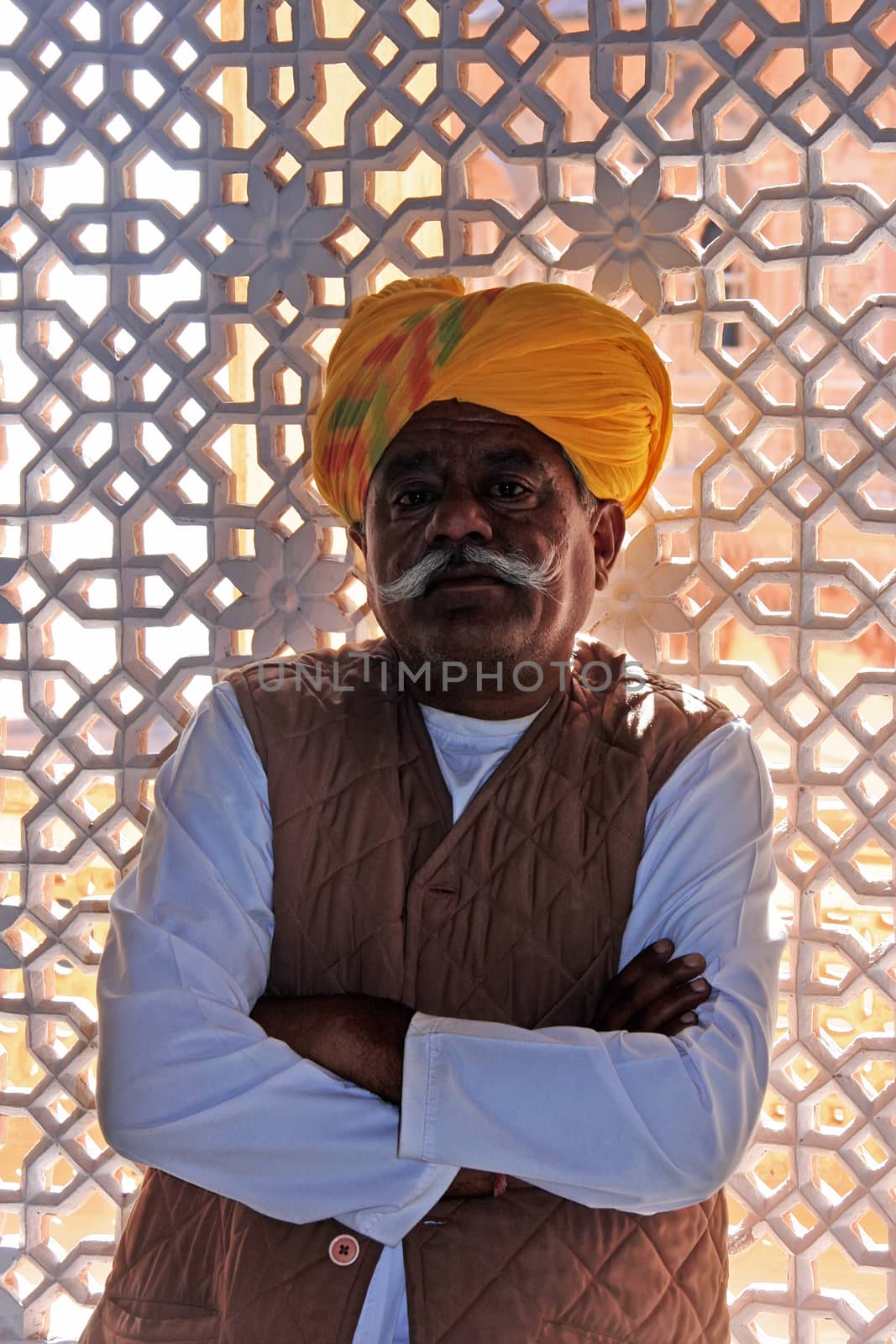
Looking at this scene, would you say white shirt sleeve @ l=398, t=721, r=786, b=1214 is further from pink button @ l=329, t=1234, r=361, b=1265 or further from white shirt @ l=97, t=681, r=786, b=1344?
pink button @ l=329, t=1234, r=361, b=1265

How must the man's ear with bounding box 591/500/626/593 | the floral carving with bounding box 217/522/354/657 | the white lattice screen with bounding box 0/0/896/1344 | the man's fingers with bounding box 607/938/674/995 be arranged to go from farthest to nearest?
the floral carving with bounding box 217/522/354/657, the white lattice screen with bounding box 0/0/896/1344, the man's ear with bounding box 591/500/626/593, the man's fingers with bounding box 607/938/674/995

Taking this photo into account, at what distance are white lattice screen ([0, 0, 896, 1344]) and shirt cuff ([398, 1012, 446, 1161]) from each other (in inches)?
30.5

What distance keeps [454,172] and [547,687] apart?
32.4 inches

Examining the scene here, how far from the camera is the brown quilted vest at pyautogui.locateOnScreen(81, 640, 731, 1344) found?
153 centimetres

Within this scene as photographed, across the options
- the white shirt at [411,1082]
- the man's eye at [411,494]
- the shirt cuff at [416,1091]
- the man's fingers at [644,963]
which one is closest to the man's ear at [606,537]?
the man's eye at [411,494]

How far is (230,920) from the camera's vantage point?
1.60 m

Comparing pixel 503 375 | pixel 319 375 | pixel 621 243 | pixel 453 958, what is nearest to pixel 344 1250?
pixel 453 958

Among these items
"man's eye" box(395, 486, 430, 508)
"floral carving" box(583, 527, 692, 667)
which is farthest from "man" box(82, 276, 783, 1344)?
"floral carving" box(583, 527, 692, 667)

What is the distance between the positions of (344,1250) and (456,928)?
0.39 m

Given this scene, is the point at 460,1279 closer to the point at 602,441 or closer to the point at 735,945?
the point at 735,945

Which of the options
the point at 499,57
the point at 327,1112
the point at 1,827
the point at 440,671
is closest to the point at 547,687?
the point at 440,671

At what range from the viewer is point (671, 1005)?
1531 millimetres

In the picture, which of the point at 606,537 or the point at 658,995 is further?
the point at 606,537

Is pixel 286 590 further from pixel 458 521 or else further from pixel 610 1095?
pixel 610 1095
